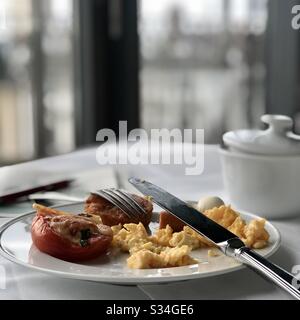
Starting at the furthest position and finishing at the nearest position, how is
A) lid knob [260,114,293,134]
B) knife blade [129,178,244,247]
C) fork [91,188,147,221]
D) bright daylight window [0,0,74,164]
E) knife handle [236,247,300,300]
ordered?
bright daylight window [0,0,74,164] → lid knob [260,114,293,134] → fork [91,188,147,221] → knife blade [129,178,244,247] → knife handle [236,247,300,300]

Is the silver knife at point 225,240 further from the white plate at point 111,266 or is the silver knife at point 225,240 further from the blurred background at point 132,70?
the blurred background at point 132,70

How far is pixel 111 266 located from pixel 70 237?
0.18 ft

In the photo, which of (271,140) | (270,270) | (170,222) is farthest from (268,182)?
(270,270)

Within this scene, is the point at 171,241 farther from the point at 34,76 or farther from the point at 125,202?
the point at 34,76

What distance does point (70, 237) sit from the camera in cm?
67

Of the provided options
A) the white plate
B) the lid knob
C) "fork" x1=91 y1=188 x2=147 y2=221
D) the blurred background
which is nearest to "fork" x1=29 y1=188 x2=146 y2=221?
"fork" x1=91 y1=188 x2=147 y2=221

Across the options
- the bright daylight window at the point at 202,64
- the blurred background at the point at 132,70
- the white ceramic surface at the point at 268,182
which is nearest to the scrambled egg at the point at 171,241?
the white ceramic surface at the point at 268,182

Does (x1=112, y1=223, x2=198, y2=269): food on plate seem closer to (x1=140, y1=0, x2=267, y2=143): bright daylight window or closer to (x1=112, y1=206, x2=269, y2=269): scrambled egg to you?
(x1=112, y1=206, x2=269, y2=269): scrambled egg

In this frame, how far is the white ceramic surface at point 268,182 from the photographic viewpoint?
2.90 feet

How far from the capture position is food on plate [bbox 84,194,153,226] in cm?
79

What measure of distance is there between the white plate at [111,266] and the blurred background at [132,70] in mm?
1877

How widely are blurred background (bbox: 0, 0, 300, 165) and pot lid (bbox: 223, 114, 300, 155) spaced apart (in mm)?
1590

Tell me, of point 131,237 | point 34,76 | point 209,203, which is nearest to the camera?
point 131,237

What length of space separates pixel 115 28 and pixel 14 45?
459 mm
